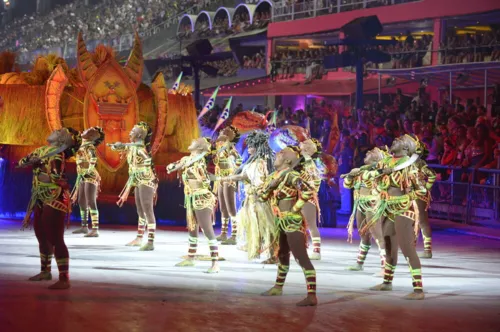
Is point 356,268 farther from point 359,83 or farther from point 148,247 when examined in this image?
point 359,83

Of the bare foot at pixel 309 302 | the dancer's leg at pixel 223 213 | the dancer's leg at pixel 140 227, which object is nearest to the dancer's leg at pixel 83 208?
the dancer's leg at pixel 140 227

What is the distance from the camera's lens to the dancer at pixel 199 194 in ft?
43.4

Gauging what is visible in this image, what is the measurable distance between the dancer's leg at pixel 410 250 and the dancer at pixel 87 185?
Result: 7.61 metres

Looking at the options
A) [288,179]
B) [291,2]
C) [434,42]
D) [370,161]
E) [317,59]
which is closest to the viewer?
[288,179]

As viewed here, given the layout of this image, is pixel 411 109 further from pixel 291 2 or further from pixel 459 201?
pixel 291 2

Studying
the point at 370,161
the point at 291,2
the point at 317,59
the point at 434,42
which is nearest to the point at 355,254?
the point at 370,161

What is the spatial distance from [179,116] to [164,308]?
12.5 meters

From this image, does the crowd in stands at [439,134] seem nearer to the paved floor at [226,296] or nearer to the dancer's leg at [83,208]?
the paved floor at [226,296]

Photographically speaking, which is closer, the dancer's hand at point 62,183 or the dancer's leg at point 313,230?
the dancer's hand at point 62,183

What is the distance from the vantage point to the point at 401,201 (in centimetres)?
1151

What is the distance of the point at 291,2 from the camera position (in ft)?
132

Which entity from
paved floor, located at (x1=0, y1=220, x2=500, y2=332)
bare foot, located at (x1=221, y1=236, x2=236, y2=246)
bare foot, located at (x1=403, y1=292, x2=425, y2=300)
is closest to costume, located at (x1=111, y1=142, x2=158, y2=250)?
paved floor, located at (x1=0, y1=220, x2=500, y2=332)

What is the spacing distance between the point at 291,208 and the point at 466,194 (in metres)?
10.2

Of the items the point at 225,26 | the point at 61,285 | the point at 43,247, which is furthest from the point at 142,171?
the point at 225,26
